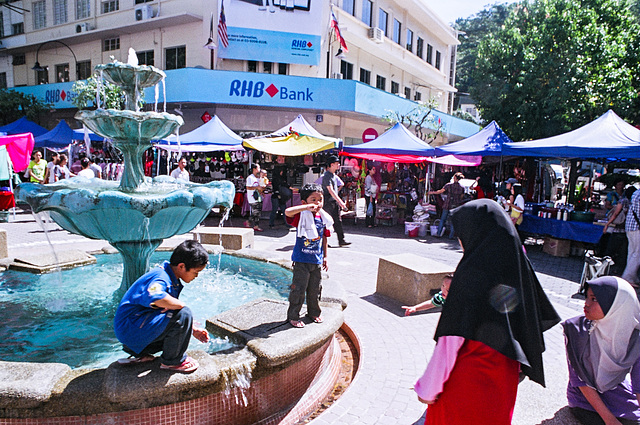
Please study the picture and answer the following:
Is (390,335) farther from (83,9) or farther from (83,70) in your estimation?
(83,9)

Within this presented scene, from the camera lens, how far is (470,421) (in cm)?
221

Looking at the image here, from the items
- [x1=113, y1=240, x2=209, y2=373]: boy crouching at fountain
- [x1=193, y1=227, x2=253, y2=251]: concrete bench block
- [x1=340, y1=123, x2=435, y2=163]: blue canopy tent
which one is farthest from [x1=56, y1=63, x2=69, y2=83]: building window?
[x1=113, y1=240, x2=209, y2=373]: boy crouching at fountain

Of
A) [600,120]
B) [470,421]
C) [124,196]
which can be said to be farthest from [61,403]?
[600,120]

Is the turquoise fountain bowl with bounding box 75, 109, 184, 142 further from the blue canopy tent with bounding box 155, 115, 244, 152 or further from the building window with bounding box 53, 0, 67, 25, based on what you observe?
the building window with bounding box 53, 0, 67, 25

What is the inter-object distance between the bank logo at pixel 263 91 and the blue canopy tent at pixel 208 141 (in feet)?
12.7

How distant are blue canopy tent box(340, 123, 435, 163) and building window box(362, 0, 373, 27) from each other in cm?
1183

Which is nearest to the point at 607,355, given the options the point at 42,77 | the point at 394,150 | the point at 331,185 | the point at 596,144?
the point at 331,185

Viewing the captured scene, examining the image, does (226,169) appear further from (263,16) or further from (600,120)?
(600,120)

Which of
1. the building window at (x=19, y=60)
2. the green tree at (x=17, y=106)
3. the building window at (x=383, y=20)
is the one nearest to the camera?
the green tree at (x=17, y=106)

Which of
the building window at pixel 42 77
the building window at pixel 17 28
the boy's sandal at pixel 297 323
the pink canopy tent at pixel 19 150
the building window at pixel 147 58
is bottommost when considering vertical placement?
the boy's sandal at pixel 297 323

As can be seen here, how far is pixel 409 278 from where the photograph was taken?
19.8ft

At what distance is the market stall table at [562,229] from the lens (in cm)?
1004

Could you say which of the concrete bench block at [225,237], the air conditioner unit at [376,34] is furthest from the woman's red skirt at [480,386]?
the air conditioner unit at [376,34]

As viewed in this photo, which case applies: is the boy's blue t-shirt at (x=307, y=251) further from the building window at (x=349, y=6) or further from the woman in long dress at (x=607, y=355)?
the building window at (x=349, y=6)
